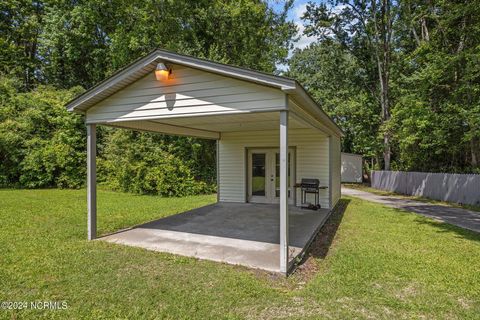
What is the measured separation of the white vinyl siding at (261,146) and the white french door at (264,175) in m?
0.23

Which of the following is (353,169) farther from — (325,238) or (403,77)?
(325,238)

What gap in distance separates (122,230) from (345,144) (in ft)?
72.1

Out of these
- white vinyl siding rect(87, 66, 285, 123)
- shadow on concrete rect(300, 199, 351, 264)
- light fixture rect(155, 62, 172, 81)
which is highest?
light fixture rect(155, 62, 172, 81)

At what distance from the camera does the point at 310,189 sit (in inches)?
355

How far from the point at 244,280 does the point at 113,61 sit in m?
16.8

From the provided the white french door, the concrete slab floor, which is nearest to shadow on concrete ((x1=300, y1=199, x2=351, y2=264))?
the concrete slab floor

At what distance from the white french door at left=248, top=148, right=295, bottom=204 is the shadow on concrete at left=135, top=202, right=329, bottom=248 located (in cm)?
83

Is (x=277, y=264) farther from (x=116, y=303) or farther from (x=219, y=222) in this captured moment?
(x=219, y=222)

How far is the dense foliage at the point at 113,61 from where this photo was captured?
13844 millimetres

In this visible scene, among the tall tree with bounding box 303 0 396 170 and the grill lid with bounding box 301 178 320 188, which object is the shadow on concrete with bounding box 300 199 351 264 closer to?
the grill lid with bounding box 301 178 320 188

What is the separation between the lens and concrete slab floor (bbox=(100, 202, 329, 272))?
4.78 meters

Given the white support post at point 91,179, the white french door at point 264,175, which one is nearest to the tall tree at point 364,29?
the white french door at point 264,175

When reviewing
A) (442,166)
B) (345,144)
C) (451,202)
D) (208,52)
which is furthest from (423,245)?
(345,144)

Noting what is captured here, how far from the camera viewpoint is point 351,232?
6523mm
